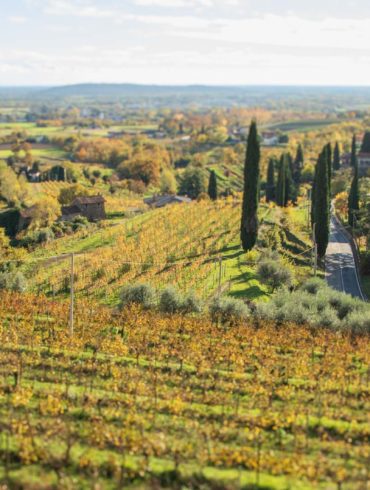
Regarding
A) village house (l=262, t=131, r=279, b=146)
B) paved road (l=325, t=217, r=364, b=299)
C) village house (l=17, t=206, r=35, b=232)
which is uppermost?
village house (l=262, t=131, r=279, b=146)

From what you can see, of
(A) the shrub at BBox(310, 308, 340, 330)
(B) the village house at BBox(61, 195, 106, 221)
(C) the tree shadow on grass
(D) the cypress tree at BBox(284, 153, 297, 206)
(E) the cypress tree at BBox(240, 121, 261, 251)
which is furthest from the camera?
(D) the cypress tree at BBox(284, 153, 297, 206)

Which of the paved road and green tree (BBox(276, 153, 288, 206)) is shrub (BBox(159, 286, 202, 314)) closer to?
the paved road

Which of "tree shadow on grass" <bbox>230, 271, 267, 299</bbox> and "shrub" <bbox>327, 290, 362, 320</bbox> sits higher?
"shrub" <bbox>327, 290, 362, 320</bbox>

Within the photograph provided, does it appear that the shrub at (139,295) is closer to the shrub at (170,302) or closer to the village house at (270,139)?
the shrub at (170,302)

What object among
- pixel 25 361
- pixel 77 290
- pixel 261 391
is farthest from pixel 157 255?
pixel 261 391

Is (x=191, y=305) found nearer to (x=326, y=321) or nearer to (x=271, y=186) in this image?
(x=326, y=321)

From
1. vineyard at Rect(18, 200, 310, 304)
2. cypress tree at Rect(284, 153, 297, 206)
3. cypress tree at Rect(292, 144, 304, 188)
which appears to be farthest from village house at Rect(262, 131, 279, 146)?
vineyard at Rect(18, 200, 310, 304)

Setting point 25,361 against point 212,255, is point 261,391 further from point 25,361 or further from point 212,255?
point 212,255
